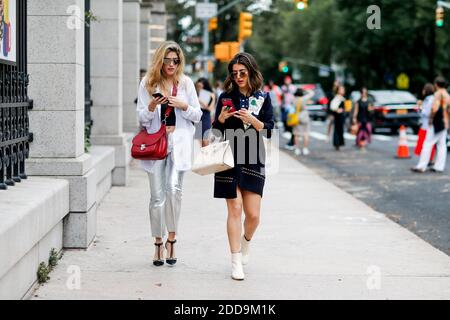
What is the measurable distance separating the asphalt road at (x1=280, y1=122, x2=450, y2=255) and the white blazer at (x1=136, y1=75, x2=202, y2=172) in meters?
3.00

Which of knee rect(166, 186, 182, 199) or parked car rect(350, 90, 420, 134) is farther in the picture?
parked car rect(350, 90, 420, 134)

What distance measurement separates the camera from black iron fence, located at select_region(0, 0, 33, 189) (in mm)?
7016

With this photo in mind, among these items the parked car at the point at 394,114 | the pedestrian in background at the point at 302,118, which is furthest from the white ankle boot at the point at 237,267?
the parked car at the point at 394,114

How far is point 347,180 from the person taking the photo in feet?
55.1

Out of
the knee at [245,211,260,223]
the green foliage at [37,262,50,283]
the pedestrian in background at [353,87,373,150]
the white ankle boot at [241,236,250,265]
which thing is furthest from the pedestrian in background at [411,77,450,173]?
the green foliage at [37,262,50,283]

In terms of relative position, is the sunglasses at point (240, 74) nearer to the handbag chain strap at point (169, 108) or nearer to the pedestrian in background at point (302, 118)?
the handbag chain strap at point (169, 108)

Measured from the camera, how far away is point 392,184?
52.3 ft

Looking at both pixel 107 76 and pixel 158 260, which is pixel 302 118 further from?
pixel 158 260

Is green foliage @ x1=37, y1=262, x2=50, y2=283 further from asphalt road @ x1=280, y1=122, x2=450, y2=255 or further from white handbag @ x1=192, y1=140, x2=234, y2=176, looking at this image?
asphalt road @ x1=280, y1=122, x2=450, y2=255

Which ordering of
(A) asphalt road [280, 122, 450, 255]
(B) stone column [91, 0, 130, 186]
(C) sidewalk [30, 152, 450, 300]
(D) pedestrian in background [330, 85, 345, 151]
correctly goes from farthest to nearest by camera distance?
(D) pedestrian in background [330, 85, 345, 151], (B) stone column [91, 0, 130, 186], (A) asphalt road [280, 122, 450, 255], (C) sidewalk [30, 152, 450, 300]

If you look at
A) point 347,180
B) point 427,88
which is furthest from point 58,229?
point 427,88

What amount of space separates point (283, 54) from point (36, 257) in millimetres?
101861

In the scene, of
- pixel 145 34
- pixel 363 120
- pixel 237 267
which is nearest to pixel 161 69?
pixel 237 267

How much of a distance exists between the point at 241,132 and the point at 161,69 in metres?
0.86
